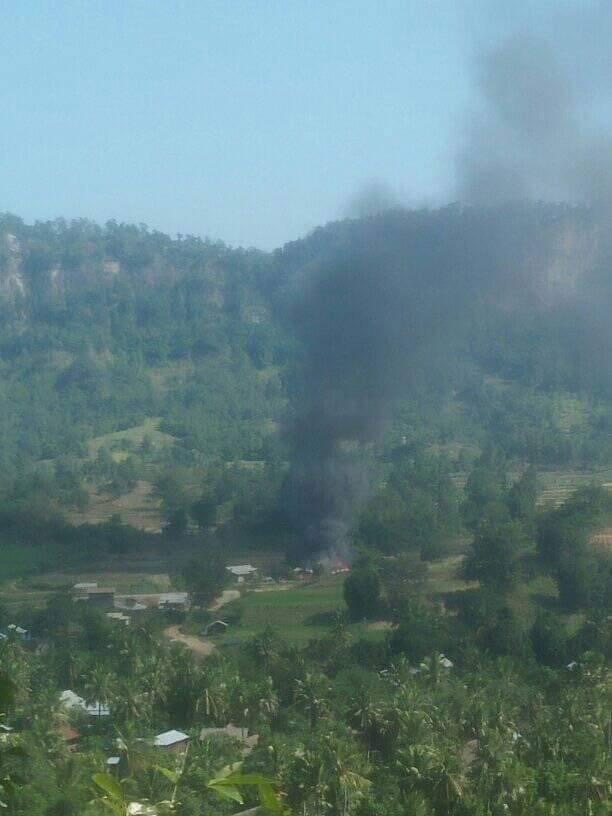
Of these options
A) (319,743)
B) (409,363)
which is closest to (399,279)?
(409,363)

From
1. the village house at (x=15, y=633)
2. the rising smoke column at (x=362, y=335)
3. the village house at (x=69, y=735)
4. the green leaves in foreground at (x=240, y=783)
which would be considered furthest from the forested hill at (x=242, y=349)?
→ the green leaves in foreground at (x=240, y=783)

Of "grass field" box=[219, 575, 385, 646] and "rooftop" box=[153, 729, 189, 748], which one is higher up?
"rooftop" box=[153, 729, 189, 748]

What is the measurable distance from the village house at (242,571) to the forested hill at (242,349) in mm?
8345

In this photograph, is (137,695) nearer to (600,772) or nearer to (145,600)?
(600,772)

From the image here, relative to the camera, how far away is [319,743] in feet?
48.3

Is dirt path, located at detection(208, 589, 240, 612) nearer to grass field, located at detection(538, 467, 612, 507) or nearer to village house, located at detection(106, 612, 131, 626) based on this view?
village house, located at detection(106, 612, 131, 626)

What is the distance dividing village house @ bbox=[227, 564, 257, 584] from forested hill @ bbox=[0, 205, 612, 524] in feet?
27.4

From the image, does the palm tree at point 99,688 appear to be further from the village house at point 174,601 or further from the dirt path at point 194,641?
the village house at point 174,601

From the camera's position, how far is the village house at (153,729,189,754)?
16.3m

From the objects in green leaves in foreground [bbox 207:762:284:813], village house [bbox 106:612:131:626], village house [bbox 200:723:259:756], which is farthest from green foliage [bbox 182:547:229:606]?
green leaves in foreground [bbox 207:762:284:813]

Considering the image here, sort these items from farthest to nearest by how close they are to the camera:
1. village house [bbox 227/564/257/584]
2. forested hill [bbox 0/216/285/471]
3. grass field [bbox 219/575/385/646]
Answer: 1. forested hill [bbox 0/216/285/471]
2. village house [bbox 227/564/257/584]
3. grass field [bbox 219/575/385/646]

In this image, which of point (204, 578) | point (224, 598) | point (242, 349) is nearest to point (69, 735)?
point (224, 598)

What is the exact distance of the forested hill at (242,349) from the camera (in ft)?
133

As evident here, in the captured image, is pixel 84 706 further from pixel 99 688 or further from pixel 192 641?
pixel 192 641
